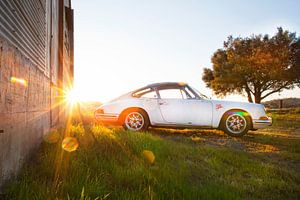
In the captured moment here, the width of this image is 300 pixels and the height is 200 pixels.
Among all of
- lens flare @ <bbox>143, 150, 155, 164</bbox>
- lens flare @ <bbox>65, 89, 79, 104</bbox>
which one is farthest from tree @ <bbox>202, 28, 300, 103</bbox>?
lens flare @ <bbox>143, 150, 155, 164</bbox>

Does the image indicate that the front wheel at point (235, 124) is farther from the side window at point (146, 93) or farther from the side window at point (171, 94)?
the side window at point (146, 93)

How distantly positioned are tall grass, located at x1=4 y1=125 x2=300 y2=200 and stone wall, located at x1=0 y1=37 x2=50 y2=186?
0.17 meters

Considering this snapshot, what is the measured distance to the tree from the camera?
2797cm

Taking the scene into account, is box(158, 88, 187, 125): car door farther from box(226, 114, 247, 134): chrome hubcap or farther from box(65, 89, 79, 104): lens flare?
box(65, 89, 79, 104): lens flare

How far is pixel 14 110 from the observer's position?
Answer: 94.6 inches

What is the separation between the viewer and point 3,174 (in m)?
2.13

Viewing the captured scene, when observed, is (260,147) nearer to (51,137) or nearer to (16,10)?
(51,137)

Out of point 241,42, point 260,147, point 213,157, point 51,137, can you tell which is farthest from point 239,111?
point 241,42

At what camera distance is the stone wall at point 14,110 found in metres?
2.08

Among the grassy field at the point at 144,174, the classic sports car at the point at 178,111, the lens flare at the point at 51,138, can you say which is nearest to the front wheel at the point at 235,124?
the classic sports car at the point at 178,111

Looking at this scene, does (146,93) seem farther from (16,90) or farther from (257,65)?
(257,65)

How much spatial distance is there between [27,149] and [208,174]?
6.84ft

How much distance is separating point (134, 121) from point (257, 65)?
2395 cm

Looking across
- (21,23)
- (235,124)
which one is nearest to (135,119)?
(235,124)
